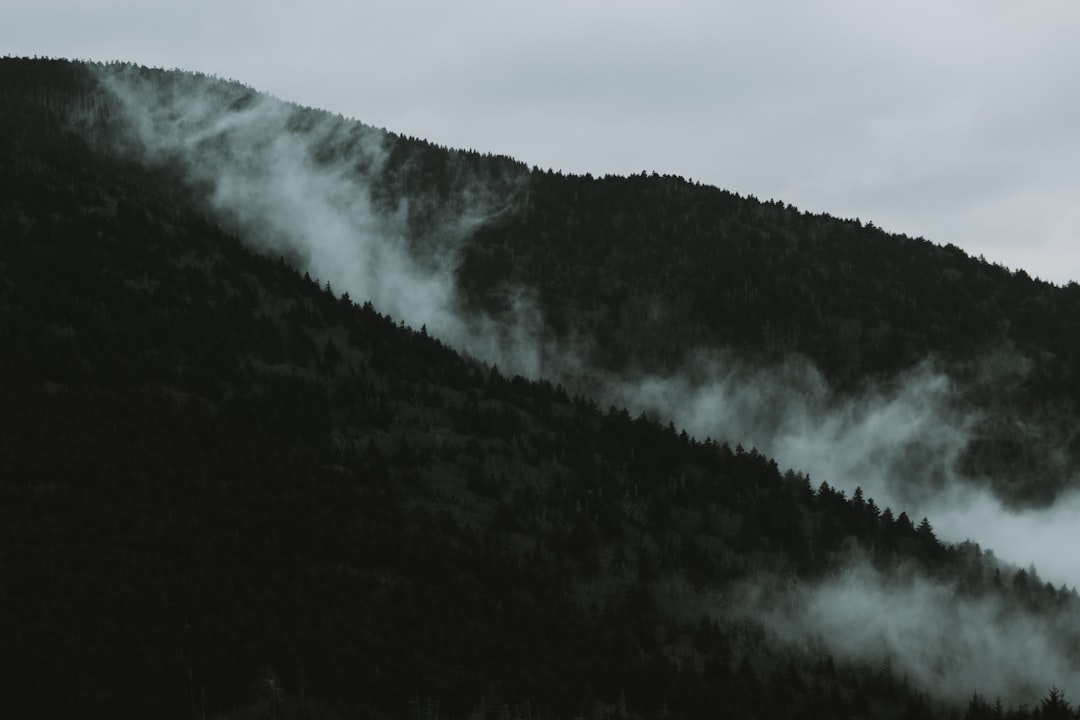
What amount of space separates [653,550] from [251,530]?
60475mm

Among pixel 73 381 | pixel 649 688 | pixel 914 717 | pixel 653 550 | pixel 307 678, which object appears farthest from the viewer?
pixel 653 550

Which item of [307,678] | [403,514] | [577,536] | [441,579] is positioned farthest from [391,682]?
[577,536]

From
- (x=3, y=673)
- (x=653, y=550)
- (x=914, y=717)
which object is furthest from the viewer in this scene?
(x=653, y=550)

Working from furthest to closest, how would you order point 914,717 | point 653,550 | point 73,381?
point 653,550 → point 73,381 → point 914,717

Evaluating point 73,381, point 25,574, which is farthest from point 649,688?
point 73,381

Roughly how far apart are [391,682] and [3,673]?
35712 mm

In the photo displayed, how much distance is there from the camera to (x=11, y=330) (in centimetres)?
17438

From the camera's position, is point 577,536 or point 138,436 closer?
point 138,436

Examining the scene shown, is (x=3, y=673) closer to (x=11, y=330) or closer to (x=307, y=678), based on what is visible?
(x=307, y=678)

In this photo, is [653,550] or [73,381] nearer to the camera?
[73,381]

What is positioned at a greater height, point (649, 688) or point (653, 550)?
point (653, 550)

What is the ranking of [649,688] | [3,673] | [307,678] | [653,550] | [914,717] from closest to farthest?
[3,673] < [307,678] < [649,688] < [914,717] < [653,550]

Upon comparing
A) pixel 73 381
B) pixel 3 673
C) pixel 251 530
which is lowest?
pixel 3 673

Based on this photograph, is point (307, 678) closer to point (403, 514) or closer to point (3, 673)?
point (3, 673)
